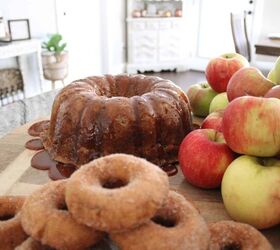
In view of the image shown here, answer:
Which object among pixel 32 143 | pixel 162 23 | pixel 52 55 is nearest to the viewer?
pixel 32 143

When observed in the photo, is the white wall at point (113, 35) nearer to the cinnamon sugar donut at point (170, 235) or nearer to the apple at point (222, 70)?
the apple at point (222, 70)

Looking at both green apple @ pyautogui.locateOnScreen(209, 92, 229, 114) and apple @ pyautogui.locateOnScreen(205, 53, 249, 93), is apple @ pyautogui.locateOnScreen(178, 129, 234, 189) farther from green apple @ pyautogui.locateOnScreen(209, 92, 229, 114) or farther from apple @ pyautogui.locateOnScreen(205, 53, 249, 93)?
apple @ pyautogui.locateOnScreen(205, 53, 249, 93)

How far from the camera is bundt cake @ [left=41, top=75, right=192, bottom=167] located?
105cm

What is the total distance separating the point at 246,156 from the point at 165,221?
302 mm

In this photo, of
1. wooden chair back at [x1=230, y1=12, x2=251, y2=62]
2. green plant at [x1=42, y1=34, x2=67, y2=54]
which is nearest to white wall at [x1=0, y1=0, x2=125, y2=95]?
green plant at [x1=42, y1=34, x2=67, y2=54]

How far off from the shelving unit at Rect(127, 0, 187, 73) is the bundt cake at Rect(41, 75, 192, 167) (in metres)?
3.70

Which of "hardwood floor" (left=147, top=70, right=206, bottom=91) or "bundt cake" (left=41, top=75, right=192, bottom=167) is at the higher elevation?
"bundt cake" (left=41, top=75, right=192, bottom=167)

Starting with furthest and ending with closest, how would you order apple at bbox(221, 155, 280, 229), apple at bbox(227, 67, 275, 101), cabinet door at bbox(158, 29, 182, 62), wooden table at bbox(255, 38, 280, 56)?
cabinet door at bbox(158, 29, 182, 62) → wooden table at bbox(255, 38, 280, 56) → apple at bbox(227, 67, 275, 101) → apple at bbox(221, 155, 280, 229)

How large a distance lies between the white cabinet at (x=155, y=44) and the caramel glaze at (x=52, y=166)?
12.5 ft

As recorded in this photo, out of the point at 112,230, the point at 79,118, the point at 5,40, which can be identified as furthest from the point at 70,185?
the point at 5,40

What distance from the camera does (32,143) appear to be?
122 cm

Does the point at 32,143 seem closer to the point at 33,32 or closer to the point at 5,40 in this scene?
the point at 5,40

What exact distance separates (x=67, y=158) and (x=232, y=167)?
1.77 feet

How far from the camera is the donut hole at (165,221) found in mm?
618
